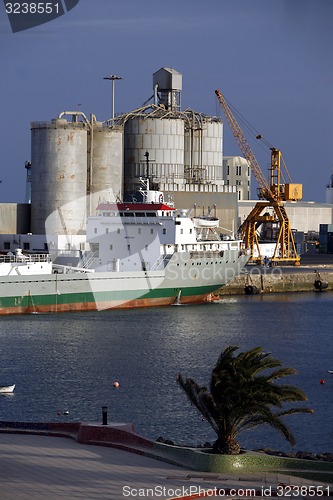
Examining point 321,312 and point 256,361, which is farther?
point 321,312

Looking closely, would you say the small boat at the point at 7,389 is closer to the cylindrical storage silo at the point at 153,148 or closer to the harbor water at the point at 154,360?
the harbor water at the point at 154,360

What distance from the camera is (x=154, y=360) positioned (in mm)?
31469

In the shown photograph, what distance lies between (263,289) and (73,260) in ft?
36.5

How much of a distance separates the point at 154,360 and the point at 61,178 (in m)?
31.2

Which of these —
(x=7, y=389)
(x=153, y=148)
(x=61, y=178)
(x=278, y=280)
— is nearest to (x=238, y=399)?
(x=7, y=389)

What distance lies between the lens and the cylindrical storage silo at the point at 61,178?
61.3m

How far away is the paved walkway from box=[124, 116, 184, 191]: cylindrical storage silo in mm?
54793

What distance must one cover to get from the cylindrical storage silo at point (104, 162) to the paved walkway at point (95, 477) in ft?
159

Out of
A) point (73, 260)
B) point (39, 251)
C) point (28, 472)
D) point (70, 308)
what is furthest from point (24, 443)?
point (39, 251)

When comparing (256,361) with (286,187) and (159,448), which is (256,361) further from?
(286,187)

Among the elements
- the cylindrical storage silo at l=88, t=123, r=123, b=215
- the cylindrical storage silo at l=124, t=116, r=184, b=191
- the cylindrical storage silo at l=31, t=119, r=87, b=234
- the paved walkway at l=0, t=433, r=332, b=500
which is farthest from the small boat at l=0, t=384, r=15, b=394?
the cylindrical storage silo at l=124, t=116, r=184, b=191

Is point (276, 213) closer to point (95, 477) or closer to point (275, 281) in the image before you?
point (275, 281)

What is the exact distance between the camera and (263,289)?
57750 millimetres

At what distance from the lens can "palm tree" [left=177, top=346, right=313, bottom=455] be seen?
50.9 ft
